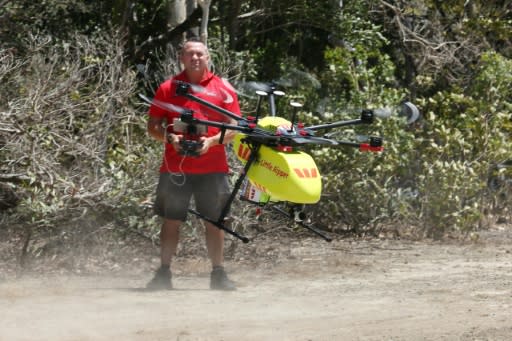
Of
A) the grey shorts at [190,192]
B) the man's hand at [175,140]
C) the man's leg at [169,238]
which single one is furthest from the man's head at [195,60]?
the man's leg at [169,238]

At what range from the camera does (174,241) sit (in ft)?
27.3

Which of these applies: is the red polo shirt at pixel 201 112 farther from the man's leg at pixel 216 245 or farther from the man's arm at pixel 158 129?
the man's leg at pixel 216 245

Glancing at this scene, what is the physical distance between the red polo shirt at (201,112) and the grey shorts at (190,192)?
0.06 meters

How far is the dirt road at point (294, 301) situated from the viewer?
646 centimetres

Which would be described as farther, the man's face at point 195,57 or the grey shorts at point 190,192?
the grey shorts at point 190,192

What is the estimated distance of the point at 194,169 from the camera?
8188mm

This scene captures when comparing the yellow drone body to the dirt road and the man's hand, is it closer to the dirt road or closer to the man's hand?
the man's hand

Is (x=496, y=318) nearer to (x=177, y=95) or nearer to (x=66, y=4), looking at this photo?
(x=177, y=95)

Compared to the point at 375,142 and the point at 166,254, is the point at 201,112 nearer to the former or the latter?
the point at 166,254

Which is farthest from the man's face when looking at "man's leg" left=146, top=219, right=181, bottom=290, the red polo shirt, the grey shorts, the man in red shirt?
"man's leg" left=146, top=219, right=181, bottom=290

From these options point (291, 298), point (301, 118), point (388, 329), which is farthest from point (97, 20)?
point (388, 329)

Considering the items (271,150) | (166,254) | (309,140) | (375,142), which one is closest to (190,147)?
(271,150)

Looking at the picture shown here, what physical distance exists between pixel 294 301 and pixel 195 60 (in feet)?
6.42

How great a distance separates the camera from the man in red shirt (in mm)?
8094
